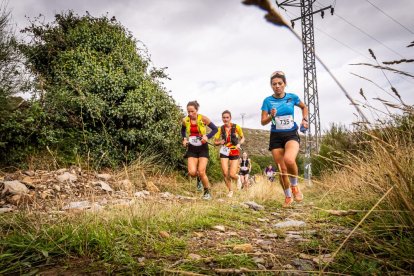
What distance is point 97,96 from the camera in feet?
31.7

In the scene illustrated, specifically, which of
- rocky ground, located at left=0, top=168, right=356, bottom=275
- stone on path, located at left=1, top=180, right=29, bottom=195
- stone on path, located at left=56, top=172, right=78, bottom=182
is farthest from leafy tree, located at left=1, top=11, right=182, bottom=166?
rocky ground, located at left=0, top=168, right=356, bottom=275

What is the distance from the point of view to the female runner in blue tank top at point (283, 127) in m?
4.95

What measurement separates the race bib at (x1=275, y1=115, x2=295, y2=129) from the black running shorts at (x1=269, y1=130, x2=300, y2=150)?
11cm

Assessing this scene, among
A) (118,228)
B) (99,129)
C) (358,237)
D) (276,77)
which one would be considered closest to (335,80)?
(358,237)

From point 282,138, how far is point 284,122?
0.96ft

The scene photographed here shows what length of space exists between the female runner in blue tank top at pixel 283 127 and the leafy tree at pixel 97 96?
5.68m

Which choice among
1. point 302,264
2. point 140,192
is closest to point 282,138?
point 302,264

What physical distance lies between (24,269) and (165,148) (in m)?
9.09

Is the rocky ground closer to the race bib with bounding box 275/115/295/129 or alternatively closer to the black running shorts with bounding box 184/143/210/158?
the race bib with bounding box 275/115/295/129

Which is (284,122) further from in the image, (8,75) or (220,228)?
(8,75)

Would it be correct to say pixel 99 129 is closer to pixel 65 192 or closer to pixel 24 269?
pixel 65 192

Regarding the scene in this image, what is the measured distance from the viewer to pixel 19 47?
986 centimetres

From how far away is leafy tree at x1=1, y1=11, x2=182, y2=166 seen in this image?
30.1 feet

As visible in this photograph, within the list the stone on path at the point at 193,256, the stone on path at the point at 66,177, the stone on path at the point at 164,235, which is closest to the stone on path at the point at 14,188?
the stone on path at the point at 66,177
